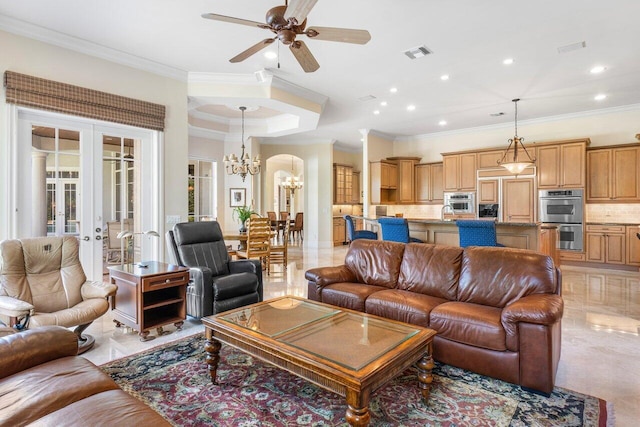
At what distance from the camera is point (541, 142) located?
7.07 metres

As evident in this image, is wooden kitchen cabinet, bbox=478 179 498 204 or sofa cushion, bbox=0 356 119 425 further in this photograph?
wooden kitchen cabinet, bbox=478 179 498 204

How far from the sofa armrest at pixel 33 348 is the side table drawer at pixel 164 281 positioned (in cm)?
126

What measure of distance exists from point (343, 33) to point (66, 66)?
3.24m

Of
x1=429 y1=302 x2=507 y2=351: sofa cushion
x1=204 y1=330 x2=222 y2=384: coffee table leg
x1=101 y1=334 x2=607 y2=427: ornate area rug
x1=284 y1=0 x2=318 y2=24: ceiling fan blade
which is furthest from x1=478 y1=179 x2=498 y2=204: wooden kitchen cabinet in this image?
x1=204 y1=330 x2=222 y2=384: coffee table leg

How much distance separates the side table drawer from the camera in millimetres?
3129

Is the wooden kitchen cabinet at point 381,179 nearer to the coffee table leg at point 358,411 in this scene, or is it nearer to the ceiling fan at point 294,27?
the ceiling fan at point 294,27

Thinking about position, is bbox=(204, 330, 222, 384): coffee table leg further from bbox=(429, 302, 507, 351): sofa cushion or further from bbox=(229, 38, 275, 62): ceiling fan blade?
bbox=(229, 38, 275, 62): ceiling fan blade

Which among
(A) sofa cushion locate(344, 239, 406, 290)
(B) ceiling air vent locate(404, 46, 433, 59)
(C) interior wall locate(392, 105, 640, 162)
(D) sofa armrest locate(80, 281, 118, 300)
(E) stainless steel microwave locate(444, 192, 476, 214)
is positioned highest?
(B) ceiling air vent locate(404, 46, 433, 59)

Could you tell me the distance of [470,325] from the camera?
2424mm

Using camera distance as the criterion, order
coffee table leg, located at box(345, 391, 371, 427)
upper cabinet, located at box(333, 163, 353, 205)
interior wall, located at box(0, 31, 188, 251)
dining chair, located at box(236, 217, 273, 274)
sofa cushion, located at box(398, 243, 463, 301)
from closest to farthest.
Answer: coffee table leg, located at box(345, 391, 371, 427)
sofa cushion, located at box(398, 243, 463, 301)
interior wall, located at box(0, 31, 188, 251)
dining chair, located at box(236, 217, 273, 274)
upper cabinet, located at box(333, 163, 353, 205)

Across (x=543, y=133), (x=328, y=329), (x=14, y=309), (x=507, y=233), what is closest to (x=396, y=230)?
(x=507, y=233)

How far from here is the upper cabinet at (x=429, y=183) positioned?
8.57 meters

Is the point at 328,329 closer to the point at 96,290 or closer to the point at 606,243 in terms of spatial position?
the point at 96,290

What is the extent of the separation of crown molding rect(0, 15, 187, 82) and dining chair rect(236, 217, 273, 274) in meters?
2.43
